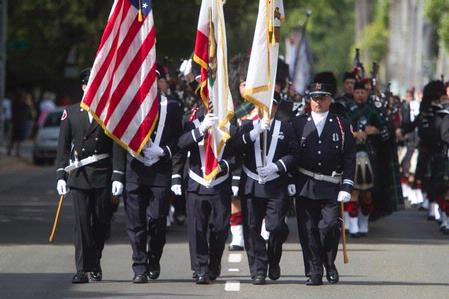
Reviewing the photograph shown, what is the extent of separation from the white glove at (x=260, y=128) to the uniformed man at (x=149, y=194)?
70 cm

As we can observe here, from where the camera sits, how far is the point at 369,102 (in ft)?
65.3

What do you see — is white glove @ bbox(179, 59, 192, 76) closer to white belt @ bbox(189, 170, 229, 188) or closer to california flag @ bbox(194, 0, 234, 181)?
california flag @ bbox(194, 0, 234, 181)

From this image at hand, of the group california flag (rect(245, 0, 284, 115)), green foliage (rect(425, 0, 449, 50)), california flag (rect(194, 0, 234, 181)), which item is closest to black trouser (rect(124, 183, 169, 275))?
california flag (rect(194, 0, 234, 181))

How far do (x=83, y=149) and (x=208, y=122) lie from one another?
3.86 feet

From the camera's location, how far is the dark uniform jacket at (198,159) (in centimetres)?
1405

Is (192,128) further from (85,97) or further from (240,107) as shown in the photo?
(240,107)

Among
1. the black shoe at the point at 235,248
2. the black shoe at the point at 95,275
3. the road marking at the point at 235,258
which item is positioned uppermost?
the black shoe at the point at 95,275

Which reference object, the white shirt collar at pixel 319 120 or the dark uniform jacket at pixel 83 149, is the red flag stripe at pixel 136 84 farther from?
the white shirt collar at pixel 319 120

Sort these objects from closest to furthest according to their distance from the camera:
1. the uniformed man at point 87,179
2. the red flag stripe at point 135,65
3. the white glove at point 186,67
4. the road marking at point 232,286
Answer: the road marking at point 232,286, the uniformed man at point 87,179, the red flag stripe at point 135,65, the white glove at point 186,67

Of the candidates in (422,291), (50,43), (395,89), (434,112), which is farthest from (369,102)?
(395,89)

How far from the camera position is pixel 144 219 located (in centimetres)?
1408

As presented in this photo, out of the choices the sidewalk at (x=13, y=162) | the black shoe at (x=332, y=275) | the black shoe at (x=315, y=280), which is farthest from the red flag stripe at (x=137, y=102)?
the sidewalk at (x=13, y=162)

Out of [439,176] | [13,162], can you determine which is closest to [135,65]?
[439,176]

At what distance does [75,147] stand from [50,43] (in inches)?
1285
